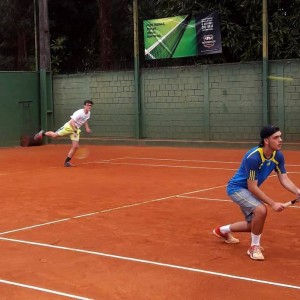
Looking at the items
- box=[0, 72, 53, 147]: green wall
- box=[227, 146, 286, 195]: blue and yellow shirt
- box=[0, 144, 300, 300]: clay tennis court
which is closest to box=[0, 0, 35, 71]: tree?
box=[0, 72, 53, 147]: green wall

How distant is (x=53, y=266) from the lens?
19.9 ft

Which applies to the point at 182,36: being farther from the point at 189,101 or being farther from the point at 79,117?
the point at 79,117

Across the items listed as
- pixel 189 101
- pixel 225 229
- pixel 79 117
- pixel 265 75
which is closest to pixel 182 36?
pixel 189 101

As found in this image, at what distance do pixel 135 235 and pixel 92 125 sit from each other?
677 inches

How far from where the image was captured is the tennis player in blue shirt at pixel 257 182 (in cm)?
630

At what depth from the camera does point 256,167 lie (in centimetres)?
636

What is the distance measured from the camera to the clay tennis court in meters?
5.34

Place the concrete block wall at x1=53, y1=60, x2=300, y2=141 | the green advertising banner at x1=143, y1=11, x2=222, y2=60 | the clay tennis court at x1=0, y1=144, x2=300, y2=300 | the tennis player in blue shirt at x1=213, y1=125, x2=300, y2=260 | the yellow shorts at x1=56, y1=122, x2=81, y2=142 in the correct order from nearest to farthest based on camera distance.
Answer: the clay tennis court at x1=0, y1=144, x2=300, y2=300, the tennis player in blue shirt at x1=213, y1=125, x2=300, y2=260, the yellow shorts at x1=56, y1=122, x2=81, y2=142, the concrete block wall at x1=53, y1=60, x2=300, y2=141, the green advertising banner at x1=143, y1=11, x2=222, y2=60

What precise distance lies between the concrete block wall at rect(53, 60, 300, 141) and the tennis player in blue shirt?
13289 mm

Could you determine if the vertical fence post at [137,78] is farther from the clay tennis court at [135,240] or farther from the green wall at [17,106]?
the clay tennis court at [135,240]

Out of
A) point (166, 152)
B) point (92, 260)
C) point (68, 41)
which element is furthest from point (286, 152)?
point (68, 41)

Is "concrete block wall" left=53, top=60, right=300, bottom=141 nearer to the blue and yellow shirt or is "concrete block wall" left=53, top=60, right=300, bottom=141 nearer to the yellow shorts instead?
the yellow shorts

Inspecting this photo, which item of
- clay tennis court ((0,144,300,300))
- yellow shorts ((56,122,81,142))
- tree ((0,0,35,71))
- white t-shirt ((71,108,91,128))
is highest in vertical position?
tree ((0,0,35,71))

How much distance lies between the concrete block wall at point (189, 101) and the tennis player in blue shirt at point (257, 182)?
13.3 meters
